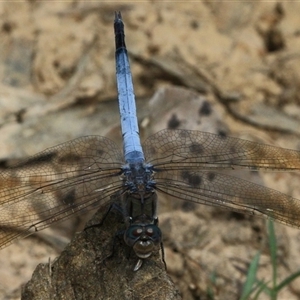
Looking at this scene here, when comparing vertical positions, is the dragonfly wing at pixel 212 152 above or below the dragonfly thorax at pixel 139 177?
above

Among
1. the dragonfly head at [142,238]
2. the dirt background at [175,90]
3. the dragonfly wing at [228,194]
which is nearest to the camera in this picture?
the dragonfly head at [142,238]

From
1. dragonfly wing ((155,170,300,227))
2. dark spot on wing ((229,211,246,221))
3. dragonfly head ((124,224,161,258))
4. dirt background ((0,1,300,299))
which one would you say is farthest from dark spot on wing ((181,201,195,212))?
dragonfly head ((124,224,161,258))

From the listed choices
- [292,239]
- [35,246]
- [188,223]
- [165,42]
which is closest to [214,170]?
[188,223]

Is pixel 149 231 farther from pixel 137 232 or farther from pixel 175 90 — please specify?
pixel 175 90

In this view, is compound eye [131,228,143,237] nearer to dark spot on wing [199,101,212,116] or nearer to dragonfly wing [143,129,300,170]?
dragonfly wing [143,129,300,170]

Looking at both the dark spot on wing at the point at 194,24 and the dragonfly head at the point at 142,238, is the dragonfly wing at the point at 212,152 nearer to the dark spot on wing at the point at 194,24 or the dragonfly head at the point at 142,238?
the dragonfly head at the point at 142,238

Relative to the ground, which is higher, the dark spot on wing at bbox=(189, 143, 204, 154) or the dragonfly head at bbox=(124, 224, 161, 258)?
the dark spot on wing at bbox=(189, 143, 204, 154)

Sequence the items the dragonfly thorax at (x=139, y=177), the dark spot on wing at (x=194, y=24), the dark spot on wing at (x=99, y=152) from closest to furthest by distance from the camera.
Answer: the dragonfly thorax at (x=139, y=177)
the dark spot on wing at (x=99, y=152)
the dark spot on wing at (x=194, y=24)

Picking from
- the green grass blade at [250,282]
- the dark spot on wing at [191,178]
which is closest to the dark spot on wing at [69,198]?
the dark spot on wing at [191,178]
